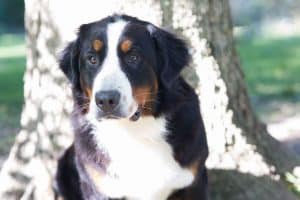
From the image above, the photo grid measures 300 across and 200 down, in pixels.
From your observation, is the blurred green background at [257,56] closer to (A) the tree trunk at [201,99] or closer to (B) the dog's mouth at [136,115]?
(A) the tree trunk at [201,99]

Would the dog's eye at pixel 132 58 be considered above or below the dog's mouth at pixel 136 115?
above

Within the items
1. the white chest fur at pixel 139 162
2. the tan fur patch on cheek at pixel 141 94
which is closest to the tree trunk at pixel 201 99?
the white chest fur at pixel 139 162

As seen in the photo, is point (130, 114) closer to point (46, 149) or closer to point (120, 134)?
point (120, 134)

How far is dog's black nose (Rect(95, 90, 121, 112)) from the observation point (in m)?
4.59

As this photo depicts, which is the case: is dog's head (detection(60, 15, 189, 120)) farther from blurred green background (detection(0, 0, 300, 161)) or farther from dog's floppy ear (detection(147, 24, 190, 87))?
blurred green background (detection(0, 0, 300, 161))

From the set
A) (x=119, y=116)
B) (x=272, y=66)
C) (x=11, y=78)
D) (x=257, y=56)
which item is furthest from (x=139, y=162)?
(x=257, y=56)

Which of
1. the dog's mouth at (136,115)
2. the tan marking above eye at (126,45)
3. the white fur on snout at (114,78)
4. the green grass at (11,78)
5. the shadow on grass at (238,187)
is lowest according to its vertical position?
the green grass at (11,78)

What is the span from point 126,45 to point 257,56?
1250cm

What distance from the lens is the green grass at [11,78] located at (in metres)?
12.1

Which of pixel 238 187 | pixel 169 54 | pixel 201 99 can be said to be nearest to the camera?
pixel 169 54

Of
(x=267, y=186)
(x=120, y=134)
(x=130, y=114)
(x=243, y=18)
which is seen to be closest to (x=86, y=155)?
(x=120, y=134)

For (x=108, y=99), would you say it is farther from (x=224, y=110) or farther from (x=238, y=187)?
(x=238, y=187)

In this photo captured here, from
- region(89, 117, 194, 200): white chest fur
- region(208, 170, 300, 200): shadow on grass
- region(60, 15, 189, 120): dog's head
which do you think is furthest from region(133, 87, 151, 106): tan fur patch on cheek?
region(208, 170, 300, 200): shadow on grass

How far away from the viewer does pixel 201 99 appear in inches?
239
